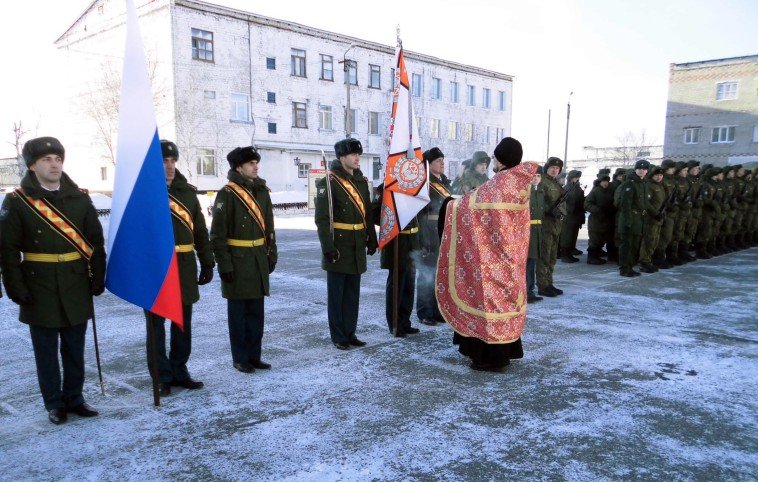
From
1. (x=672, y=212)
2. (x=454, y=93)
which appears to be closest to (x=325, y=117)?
(x=454, y=93)

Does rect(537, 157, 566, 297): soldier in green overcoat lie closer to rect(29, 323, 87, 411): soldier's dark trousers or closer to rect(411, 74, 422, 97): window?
rect(29, 323, 87, 411): soldier's dark trousers

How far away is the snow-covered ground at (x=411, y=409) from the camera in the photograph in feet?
10.2

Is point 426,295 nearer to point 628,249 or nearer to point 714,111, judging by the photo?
point 628,249

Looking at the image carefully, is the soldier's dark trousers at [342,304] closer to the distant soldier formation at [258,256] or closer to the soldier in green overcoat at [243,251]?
the distant soldier formation at [258,256]

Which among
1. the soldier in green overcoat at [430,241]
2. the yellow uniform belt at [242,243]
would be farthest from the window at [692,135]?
the yellow uniform belt at [242,243]

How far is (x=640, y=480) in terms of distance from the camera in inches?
116

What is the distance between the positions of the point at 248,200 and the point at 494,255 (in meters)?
2.18

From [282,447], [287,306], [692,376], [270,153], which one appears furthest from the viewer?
[270,153]

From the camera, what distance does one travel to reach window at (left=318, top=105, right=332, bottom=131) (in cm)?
3372

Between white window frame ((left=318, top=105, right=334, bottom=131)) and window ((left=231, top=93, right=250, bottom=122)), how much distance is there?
492 centimetres

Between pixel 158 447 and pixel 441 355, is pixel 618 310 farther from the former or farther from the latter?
pixel 158 447

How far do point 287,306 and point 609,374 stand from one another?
4.23m

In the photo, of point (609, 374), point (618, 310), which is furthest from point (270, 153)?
point (609, 374)

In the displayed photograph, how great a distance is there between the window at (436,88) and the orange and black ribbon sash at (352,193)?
3636 centimetres
